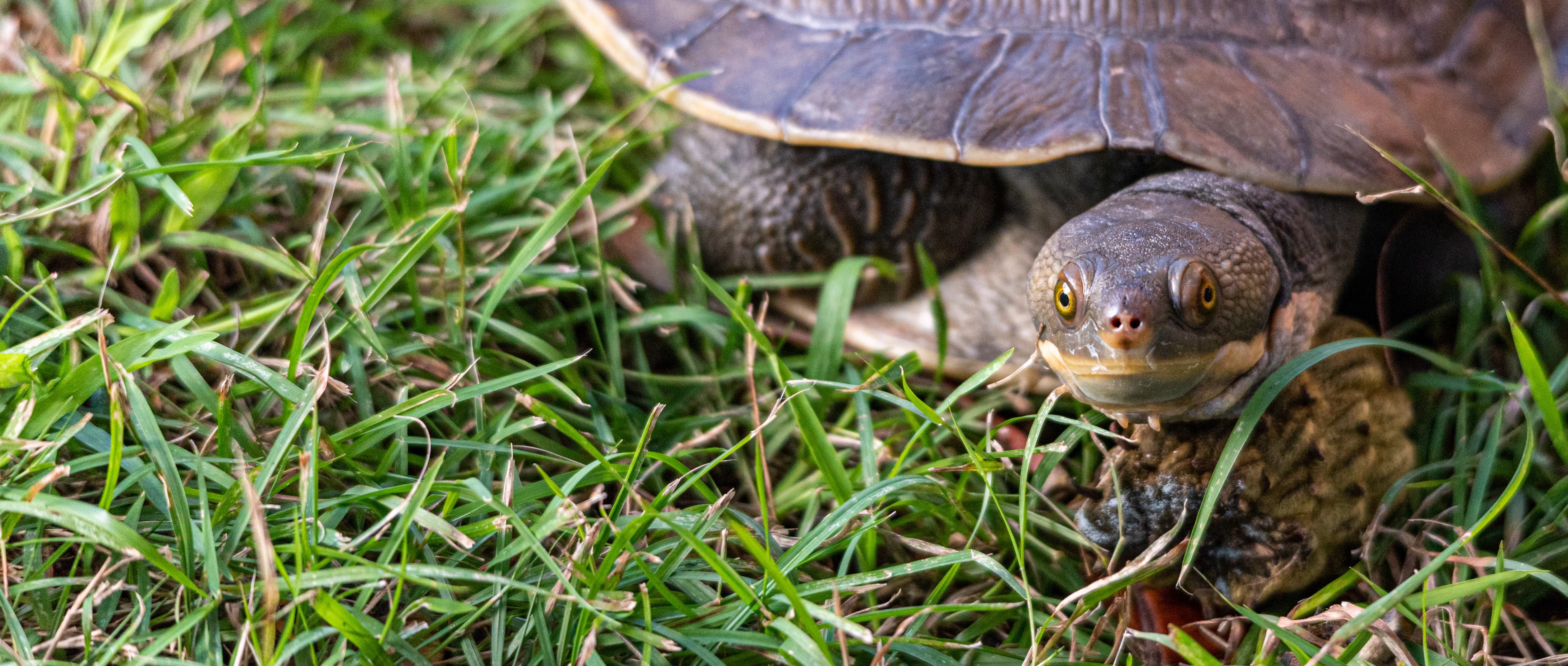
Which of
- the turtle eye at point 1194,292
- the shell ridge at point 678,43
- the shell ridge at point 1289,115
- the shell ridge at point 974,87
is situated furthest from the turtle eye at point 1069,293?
the shell ridge at point 678,43

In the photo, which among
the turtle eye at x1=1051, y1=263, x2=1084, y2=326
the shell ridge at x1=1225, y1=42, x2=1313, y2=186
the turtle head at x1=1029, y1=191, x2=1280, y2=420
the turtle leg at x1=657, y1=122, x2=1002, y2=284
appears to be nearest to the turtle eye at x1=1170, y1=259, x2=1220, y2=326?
the turtle head at x1=1029, y1=191, x2=1280, y2=420

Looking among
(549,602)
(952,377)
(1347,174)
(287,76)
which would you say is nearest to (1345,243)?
(1347,174)

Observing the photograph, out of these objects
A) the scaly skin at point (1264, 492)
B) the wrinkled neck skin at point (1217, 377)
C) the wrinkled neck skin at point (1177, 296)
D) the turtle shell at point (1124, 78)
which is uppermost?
the turtle shell at point (1124, 78)

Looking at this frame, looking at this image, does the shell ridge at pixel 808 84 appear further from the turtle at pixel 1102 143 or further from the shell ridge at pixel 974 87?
the shell ridge at pixel 974 87

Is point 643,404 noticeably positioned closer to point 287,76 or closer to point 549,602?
point 549,602

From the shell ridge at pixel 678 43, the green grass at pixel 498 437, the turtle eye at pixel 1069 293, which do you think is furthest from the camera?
the shell ridge at pixel 678 43

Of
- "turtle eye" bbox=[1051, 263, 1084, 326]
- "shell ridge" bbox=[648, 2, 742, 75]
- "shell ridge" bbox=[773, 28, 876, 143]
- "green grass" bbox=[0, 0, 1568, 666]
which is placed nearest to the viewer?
A: "green grass" bbox=[0, 0, 1568, 666]

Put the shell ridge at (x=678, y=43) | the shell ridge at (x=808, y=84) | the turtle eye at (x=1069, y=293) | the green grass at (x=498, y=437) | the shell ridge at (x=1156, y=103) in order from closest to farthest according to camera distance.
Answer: the green grass at (x=498, y=437), the turtle eye at (x=1069, y=293), the shell ridge at (x=1156, y=103), the shell ridge at (x=808, y=84), the shell ridge at (x=678, y=43)

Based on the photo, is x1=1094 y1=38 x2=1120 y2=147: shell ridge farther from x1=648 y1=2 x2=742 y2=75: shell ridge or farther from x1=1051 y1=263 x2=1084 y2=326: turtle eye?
x1=648 y1=2 x2=742 y2=75: shell ridge
